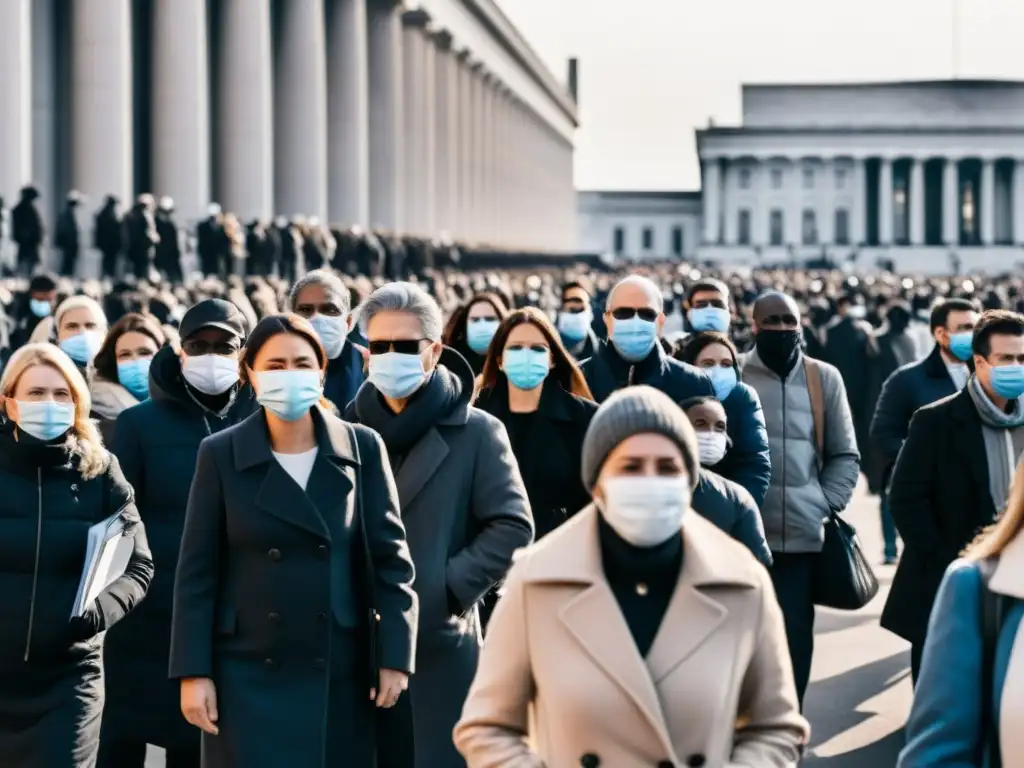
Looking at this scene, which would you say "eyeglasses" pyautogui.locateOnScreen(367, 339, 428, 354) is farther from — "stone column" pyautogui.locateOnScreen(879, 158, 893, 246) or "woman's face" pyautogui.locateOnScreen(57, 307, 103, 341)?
"stone column" pyautogui.locateOnScreen(879, 158, 893, 246)

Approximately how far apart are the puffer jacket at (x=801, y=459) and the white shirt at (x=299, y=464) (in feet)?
12.7

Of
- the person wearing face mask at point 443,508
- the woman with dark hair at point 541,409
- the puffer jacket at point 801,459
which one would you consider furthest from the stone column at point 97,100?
the person wearing face mask at point 443,508

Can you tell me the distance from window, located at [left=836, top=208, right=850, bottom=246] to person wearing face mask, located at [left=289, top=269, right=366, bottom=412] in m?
138

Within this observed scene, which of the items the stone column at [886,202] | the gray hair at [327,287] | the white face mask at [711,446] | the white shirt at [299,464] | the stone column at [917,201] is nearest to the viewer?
the white shirt at [299,464]

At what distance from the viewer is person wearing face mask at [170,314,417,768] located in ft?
21.5

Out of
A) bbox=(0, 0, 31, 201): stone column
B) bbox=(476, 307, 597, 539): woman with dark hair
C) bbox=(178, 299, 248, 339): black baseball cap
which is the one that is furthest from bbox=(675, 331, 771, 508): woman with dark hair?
bbox=(0, 0, 31, 201): stone column

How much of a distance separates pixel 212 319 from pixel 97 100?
2516 centimetres

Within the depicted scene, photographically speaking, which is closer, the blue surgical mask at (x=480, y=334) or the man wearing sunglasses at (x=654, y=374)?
the man wearing sunglasses at (x=654, y=374)

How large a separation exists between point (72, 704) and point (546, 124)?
110757 mm

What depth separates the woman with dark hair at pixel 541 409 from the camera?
8.76m

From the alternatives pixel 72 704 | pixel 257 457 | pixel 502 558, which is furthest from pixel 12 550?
pixel 502 558

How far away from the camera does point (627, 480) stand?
4.65 metres

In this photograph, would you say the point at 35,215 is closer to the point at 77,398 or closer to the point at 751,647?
the point at 77,398

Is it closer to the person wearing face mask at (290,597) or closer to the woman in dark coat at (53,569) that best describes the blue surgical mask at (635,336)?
the woman in dark coat at (53,569)
